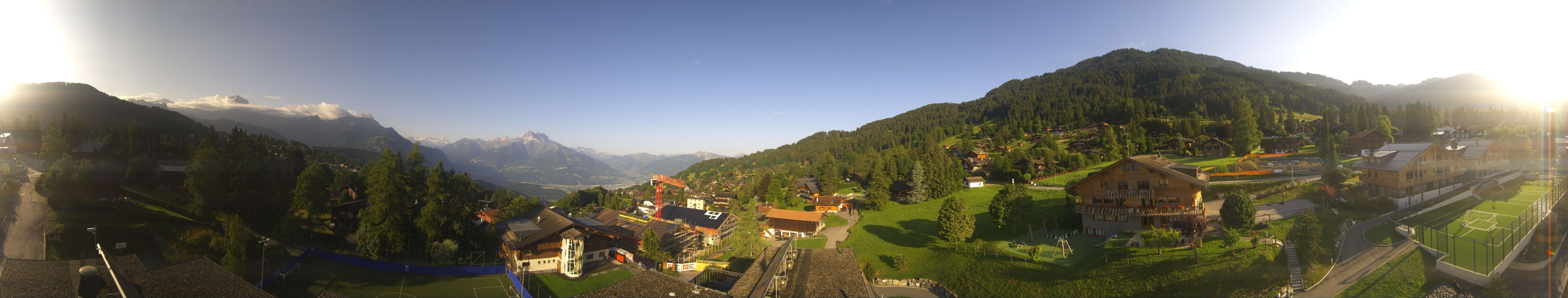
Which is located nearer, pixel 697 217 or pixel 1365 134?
pixel 1365 134

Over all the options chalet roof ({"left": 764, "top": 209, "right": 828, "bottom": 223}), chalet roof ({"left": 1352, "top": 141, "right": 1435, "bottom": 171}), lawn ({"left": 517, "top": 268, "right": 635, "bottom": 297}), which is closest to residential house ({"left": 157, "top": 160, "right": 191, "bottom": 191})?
lawn ({"left": 517, "top": 268, "right": 635, "bottom": 297})

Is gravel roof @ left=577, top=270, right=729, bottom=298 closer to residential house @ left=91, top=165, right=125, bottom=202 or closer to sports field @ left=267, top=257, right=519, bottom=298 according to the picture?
sports field @ left=267, top=257, right=519, bottom=298

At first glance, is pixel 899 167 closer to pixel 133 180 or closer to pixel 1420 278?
pixel 1420 278

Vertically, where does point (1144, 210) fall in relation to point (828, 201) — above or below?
above

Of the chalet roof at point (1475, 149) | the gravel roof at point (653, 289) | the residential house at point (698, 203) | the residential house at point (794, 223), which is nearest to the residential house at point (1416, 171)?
the chalet roof at point (1475, 149)

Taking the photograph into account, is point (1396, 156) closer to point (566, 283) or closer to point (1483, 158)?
point (1483, 158)

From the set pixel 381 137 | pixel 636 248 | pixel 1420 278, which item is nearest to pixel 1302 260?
pixel 1420 278

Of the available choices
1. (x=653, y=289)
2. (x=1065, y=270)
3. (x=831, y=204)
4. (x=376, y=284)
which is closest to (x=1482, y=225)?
(x=1065, y=270)
